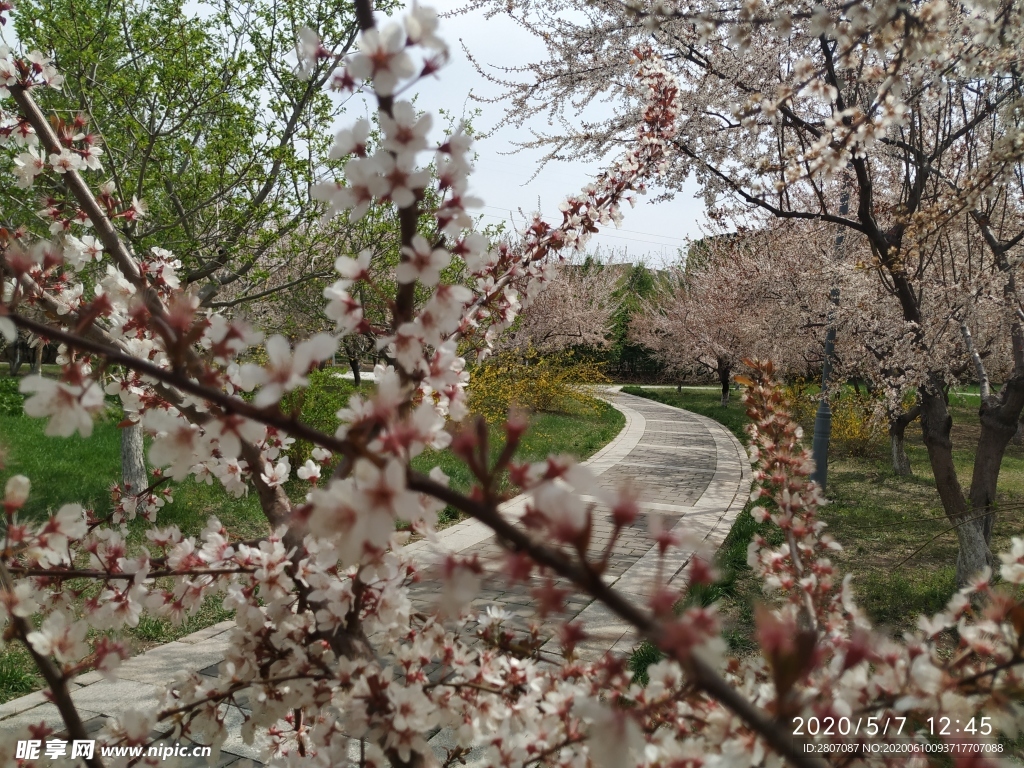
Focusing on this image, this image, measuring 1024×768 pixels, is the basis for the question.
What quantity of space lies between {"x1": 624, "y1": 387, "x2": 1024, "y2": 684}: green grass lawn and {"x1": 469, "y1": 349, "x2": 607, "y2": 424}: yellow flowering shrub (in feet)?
16.0

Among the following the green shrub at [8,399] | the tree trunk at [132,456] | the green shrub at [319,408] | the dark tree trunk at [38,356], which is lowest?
the tree trunk at [132,456]

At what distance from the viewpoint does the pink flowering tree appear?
24.8 inches

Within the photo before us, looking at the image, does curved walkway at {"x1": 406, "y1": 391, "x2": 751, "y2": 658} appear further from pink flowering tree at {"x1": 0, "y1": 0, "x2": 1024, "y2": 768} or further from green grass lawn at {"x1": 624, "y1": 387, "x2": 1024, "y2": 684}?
green grass lawn at {"x1": 624, "y1": 387, "x2": 1024, "y2": 684}

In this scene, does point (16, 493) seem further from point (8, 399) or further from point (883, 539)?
point (883, 539)

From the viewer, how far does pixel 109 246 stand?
185cm

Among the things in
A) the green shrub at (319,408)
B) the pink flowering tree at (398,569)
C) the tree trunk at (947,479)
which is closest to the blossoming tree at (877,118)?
the tree trunk at (947,479)

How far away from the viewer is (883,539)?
6621 mm

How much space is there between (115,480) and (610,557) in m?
7.14

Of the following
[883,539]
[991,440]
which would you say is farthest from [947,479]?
[883,539]

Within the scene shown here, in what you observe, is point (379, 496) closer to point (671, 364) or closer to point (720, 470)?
point (720, 470)

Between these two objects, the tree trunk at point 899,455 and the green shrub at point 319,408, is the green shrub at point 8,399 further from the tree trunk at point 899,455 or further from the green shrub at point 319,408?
the tree trunk at point 899,455

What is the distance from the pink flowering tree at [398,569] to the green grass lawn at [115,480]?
2334 millimetres

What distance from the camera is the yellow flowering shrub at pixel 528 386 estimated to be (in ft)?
36.7

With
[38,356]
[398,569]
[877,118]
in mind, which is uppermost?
[877,118]
